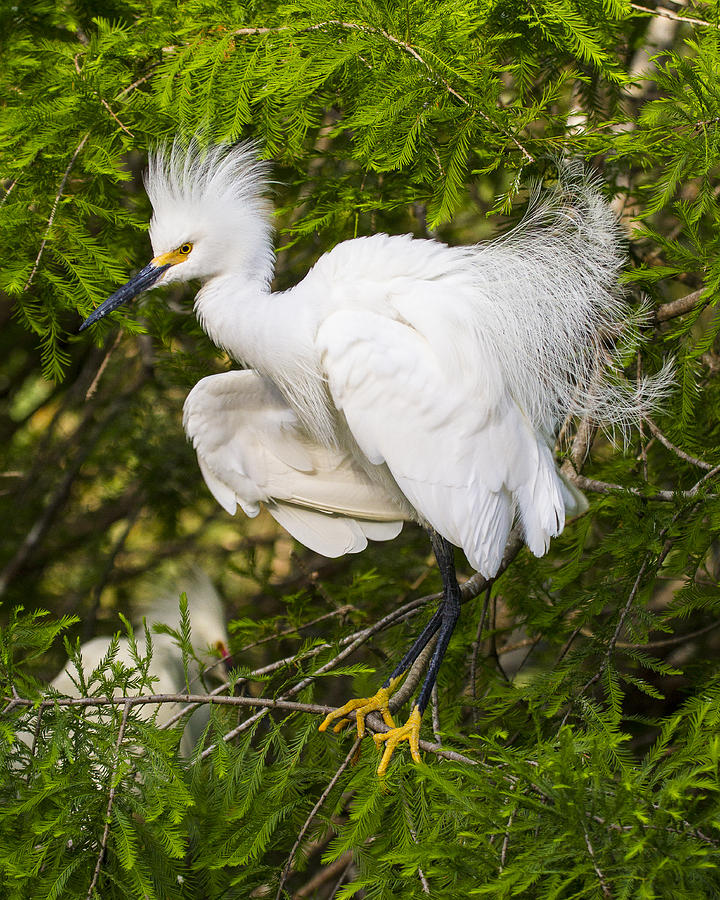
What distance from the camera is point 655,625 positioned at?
193cm

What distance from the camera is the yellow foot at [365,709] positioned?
1970mm

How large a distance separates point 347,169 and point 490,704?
5.25 ft

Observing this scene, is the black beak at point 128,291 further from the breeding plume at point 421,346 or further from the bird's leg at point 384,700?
the bird's leg at point 384,700

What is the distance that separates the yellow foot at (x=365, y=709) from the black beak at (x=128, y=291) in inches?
41.2

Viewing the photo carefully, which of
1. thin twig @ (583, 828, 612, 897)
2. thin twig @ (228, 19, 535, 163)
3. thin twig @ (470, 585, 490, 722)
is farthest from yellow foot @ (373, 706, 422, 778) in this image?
thin twig @ (228, 19, 535, 163)

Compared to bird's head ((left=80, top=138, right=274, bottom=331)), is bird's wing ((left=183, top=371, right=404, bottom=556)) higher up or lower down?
lower down

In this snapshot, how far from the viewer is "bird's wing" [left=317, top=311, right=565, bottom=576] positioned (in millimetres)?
1970

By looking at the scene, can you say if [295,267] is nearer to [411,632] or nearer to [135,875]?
[411,632]

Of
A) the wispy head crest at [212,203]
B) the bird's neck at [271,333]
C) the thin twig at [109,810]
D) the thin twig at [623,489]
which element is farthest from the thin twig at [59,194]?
the thin twig at [623,489]

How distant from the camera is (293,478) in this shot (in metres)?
2.49

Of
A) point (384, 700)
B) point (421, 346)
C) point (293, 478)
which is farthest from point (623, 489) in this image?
point (293, 478)

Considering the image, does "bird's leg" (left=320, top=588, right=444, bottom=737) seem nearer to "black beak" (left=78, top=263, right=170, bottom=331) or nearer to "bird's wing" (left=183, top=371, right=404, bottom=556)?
"bird's wing" (left=183, top=371, right=404, bottom=556)

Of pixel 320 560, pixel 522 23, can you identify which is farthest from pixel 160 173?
pixel 320 560

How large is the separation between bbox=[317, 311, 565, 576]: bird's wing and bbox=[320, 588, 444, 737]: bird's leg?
14.2 inches
